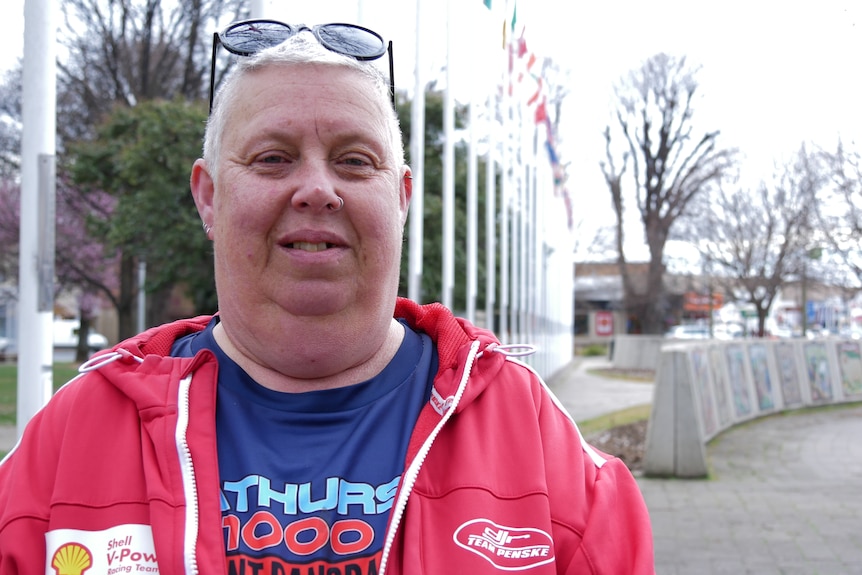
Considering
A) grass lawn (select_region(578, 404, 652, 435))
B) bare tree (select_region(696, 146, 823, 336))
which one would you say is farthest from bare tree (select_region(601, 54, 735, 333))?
grass lawn (select_region(578, 404, 652, 435))

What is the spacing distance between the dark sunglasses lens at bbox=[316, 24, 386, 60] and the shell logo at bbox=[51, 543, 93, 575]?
1002mm

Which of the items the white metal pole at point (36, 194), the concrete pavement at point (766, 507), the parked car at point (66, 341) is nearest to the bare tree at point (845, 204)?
the concrete pavement at point (766, 507)

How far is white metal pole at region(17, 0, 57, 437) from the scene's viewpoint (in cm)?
344

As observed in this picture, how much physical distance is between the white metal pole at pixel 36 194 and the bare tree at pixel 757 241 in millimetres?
17347

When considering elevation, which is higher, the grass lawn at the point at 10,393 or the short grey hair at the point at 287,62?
the short grey hair at the point at 287,62

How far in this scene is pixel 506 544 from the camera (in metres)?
1.52

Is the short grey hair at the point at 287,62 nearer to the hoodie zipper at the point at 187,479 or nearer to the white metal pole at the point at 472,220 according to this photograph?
the hoodie zipper at the point at 187,479

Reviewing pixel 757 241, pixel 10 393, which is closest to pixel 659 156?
pixel 757 241

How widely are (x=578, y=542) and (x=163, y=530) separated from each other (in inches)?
28.1

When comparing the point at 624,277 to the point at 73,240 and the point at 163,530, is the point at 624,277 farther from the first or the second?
the point at 163,530

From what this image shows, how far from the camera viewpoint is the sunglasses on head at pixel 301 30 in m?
1.71

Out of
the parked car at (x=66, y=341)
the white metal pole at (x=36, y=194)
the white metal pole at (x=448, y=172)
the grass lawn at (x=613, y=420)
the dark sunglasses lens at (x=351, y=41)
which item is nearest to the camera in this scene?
the dark sunglasses lens at (x=351, y=41)

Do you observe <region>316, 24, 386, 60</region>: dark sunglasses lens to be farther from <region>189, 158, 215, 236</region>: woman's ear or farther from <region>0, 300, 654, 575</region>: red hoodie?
<region>0, 300, 654, 575</region>: red hoodie

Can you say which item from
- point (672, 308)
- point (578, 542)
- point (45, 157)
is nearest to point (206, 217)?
point (578, 542)
